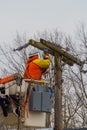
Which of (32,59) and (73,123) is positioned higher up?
(32,59)

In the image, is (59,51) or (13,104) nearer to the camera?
(13,104)

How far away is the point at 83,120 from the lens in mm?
33281

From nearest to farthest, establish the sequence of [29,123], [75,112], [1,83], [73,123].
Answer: [29,123] < [1,83] < [75,112] < [73,123]

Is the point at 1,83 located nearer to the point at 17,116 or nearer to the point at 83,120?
the point at 17,116

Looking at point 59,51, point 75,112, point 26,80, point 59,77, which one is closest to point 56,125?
point 59,77

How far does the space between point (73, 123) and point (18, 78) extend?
2704 centimetres

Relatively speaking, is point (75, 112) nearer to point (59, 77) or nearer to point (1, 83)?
point (59, 77)

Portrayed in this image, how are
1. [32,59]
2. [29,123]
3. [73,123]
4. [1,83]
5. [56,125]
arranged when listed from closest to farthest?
1. [29,123]
2. [1,83]
3. [32,59]
4. [56,125]
5. [73,123]

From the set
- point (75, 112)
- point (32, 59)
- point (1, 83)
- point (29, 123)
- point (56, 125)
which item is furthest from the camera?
point (75, 112)

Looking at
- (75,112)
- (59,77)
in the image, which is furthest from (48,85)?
(75,112)

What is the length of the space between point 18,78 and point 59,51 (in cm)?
333

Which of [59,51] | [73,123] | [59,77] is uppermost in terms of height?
[59,51]

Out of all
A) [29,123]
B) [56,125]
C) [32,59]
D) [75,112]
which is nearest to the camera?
[29,123]

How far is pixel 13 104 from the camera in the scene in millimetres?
8672
